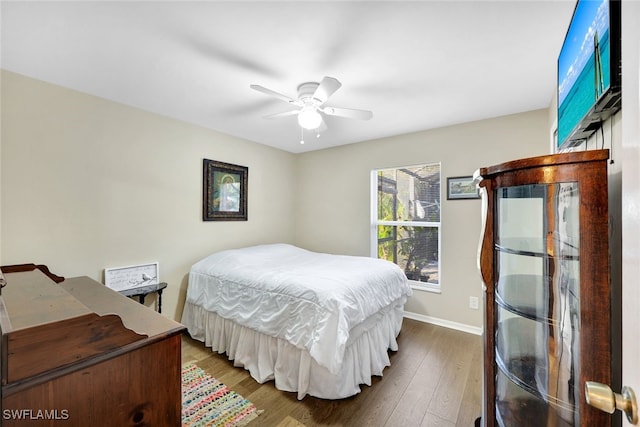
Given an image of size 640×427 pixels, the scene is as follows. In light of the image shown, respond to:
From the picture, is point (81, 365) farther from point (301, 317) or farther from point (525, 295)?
point (525, 295)

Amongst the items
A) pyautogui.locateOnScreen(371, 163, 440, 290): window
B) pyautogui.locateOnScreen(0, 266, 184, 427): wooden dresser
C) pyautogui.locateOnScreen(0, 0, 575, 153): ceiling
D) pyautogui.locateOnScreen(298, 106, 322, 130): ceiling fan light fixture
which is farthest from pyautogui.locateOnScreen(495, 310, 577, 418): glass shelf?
pyautogui.locateOnScreen(371, 163, 440, 290): window

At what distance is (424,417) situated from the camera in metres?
1.73

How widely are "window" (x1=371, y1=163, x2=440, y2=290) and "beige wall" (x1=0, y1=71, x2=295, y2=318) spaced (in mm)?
1988

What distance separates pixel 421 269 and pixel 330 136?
82.3 inches

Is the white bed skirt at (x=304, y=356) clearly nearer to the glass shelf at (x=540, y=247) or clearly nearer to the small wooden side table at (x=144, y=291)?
the small wooden side table at (x=144, y=291)

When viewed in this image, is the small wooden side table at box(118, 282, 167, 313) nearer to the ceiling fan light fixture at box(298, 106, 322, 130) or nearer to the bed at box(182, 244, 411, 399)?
the bed at box(182, 244, 411, 399)

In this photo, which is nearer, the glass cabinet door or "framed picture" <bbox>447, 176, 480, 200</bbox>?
the glass cabinet door

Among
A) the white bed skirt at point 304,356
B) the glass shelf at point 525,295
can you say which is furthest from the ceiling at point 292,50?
the white bed skirt at point 304,356

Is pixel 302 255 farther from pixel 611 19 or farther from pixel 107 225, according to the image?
pixel 611 19

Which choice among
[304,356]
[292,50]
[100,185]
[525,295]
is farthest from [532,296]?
[100,185]

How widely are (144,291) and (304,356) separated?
5.36 feet

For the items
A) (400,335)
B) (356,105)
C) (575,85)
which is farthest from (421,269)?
(575,85)

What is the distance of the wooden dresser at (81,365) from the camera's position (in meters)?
0.75

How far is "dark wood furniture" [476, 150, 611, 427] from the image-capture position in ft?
2.65
